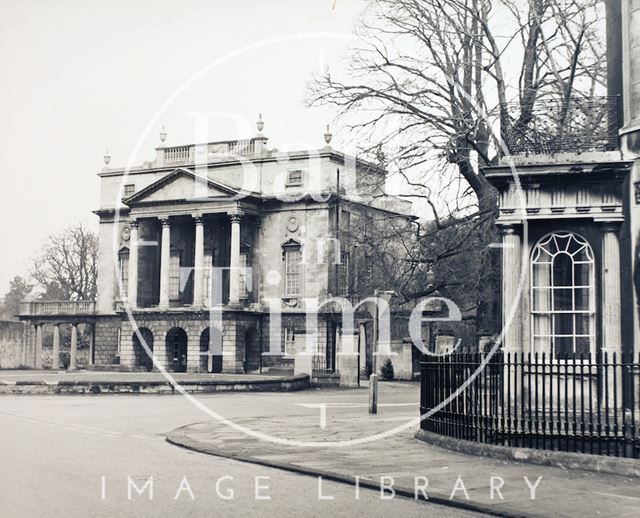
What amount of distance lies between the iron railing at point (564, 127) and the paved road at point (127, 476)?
6.81 metres

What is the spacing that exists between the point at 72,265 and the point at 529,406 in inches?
2859

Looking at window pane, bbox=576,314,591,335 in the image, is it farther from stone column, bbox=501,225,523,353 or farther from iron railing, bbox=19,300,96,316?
iron railing, bbox=19,300,96,316

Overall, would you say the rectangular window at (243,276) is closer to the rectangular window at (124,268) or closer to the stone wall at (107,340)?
the rectangular window at (124,268)

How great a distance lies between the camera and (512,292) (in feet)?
52.5

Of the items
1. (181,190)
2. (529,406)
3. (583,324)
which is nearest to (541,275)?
(583,324)

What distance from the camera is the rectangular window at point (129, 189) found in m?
62.3

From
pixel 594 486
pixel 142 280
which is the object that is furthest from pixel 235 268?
pixel 594 486

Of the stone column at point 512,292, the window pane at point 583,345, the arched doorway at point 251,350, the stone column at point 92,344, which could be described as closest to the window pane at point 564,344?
the window pane at point 583,345

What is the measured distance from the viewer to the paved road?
929 cm

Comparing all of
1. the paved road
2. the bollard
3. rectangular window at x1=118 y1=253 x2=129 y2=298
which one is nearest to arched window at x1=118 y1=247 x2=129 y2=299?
rectangular window at x1=118 y1=253 x2=129 y2=298

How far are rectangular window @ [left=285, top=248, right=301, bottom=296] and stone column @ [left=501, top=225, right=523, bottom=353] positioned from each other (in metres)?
40.9

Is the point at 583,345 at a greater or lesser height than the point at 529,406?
greater

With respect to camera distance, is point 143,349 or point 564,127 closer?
point 564,127

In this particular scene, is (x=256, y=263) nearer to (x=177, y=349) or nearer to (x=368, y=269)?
(x=177, y=349)
